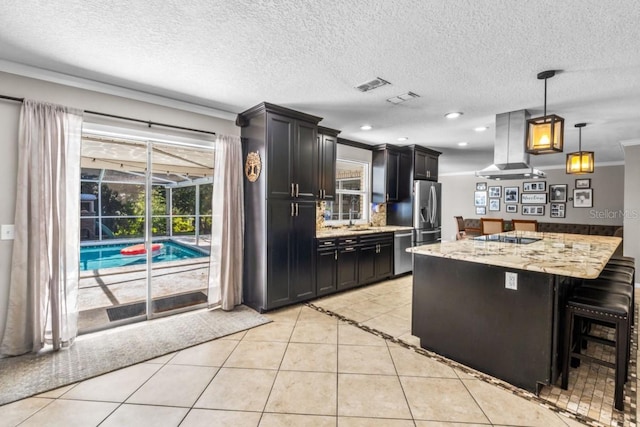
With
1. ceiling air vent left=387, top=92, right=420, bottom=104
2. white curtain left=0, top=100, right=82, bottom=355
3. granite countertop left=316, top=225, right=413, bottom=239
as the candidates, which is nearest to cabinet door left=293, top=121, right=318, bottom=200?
granite countertop left=316, top=225, right=413, bottom=239

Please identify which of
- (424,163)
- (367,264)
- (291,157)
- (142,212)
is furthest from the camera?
(424,163)

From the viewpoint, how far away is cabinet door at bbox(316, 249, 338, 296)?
4023mm

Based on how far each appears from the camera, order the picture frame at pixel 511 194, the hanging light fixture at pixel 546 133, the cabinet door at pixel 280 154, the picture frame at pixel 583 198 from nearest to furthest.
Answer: the hanging light fixture at pixel 546 133, the cabinet door at pixel 280 154, the picture frame at pixel 583 198, the picture frame at pixel 511 194

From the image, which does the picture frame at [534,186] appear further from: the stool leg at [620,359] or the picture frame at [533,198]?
the stool leg at [620,359]

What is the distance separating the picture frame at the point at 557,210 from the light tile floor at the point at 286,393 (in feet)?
25.8

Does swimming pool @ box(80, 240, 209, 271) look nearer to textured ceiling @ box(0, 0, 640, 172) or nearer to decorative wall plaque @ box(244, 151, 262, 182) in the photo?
decorative wall plaque @ box(244, 151, 262, 182)

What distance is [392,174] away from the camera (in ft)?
18.3

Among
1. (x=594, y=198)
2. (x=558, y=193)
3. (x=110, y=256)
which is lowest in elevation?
(x=110, y=256)

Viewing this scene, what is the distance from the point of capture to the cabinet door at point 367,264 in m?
4.59

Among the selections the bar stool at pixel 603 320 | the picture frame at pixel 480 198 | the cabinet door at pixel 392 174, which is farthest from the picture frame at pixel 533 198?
the bar stool at pixel 603 320

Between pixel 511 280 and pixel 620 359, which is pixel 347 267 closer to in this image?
pixel 511 280

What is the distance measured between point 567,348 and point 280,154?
10.2ft

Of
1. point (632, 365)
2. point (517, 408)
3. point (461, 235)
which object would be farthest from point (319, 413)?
point (461, 235)

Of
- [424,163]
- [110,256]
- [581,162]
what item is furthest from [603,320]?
[110,256]
